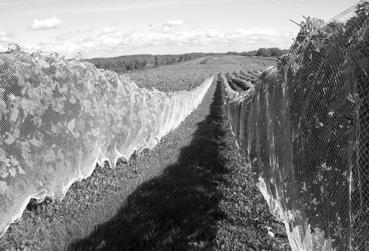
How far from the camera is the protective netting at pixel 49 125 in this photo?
4.99 meters

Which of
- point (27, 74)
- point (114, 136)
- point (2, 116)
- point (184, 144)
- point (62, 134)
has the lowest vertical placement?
point (184, 144)

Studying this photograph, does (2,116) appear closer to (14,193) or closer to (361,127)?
(14,193)

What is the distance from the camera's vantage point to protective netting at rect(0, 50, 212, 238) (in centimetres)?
499

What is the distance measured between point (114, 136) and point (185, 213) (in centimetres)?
270

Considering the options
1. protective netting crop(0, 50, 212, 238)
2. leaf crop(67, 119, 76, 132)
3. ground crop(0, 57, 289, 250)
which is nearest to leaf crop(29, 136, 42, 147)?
protective netting crop(0, 50, 212, 238)

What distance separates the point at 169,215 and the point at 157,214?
18 cm

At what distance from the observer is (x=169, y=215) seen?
696 cm

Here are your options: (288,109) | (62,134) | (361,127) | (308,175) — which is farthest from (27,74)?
(361,127)

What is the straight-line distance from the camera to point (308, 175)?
13.2 ft

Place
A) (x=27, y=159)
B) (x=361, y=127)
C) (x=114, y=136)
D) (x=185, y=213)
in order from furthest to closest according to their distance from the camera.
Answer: (x=114, y=136) < (x=185, y=213) < (x=27, y=159) < (x=361, y=127)

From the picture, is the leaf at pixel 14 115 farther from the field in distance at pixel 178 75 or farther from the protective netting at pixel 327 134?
the field in distance at pixel 178 75

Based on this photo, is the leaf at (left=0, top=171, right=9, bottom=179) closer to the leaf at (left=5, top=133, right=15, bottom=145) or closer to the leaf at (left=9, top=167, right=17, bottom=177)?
the leaf at (left=9, top=167, right=17, bottom=177)

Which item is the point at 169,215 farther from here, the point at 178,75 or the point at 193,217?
the point at 178,75

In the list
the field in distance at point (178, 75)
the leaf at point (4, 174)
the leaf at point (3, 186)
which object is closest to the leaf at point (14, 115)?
the leaf at point (4, 174)
